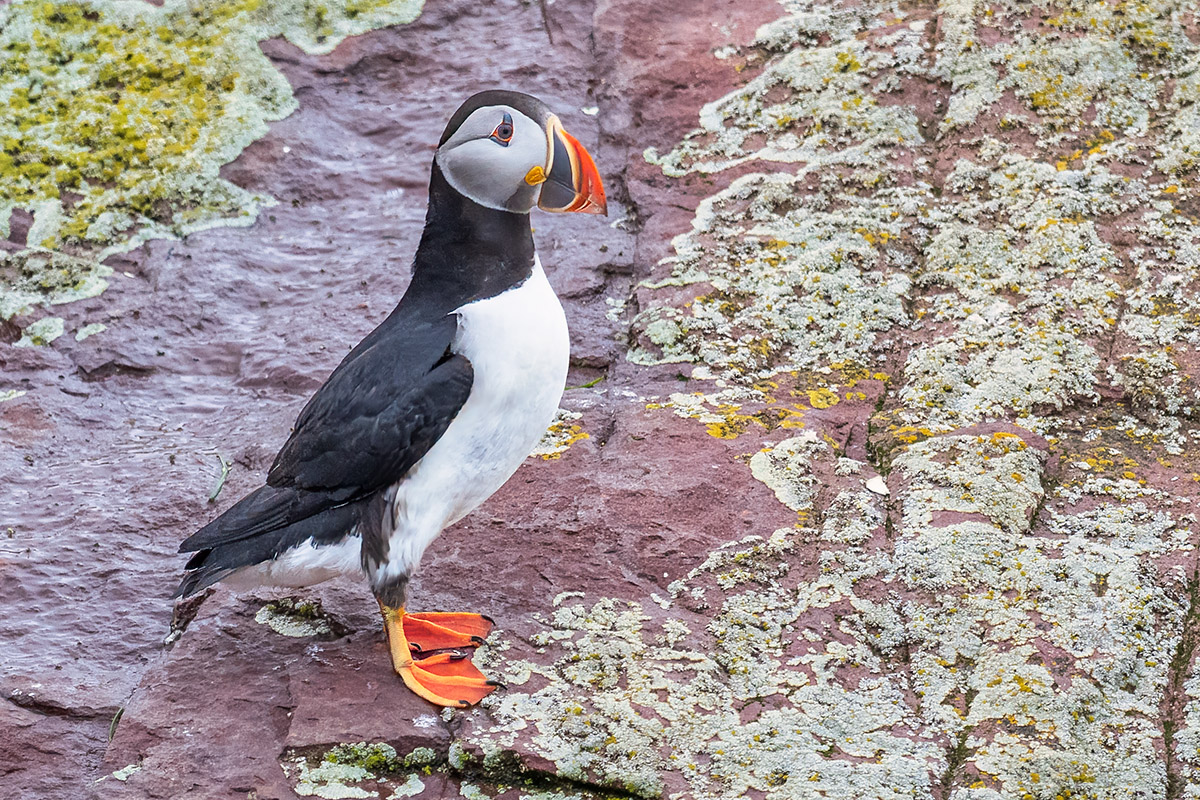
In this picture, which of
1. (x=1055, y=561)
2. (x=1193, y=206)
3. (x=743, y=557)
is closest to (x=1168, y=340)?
(x=1193, y=206)

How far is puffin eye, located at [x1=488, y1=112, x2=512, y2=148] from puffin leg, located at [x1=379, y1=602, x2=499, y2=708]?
1.47 metres

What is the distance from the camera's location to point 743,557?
3908mm

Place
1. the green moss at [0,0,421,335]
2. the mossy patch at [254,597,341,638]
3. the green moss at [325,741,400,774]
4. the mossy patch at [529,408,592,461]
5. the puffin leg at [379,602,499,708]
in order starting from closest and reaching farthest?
the green moss at [325,741,400,774], the puffin leg at [379,602,499,708], the mossy patch at [254,597,341,638], the mossy patch at [529,408,592,461], the green moss at [0,0,421,335]

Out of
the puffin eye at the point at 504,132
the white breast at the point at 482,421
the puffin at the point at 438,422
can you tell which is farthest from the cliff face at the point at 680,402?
the puffin eye at the point at 504,132

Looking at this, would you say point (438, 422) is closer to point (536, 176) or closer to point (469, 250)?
point (469, 250)

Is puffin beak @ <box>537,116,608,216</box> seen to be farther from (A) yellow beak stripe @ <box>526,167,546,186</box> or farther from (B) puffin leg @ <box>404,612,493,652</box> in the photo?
(B) puffin leg @ <box>404,612,493,652</box>

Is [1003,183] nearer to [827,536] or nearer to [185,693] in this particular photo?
[827,536]

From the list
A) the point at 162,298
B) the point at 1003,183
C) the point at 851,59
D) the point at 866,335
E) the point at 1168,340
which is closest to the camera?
the point at 1168,340

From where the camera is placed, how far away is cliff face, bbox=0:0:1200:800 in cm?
333

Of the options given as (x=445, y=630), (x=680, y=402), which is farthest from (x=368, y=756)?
(x=680, y=402)

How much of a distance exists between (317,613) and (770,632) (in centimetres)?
149

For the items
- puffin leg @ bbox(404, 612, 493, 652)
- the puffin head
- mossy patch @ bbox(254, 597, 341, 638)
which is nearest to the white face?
the puffin head

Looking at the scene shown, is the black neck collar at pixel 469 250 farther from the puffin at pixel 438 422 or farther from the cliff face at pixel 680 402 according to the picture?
the cliff face at pixel 680 402

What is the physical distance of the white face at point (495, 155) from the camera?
3676 millimetres
